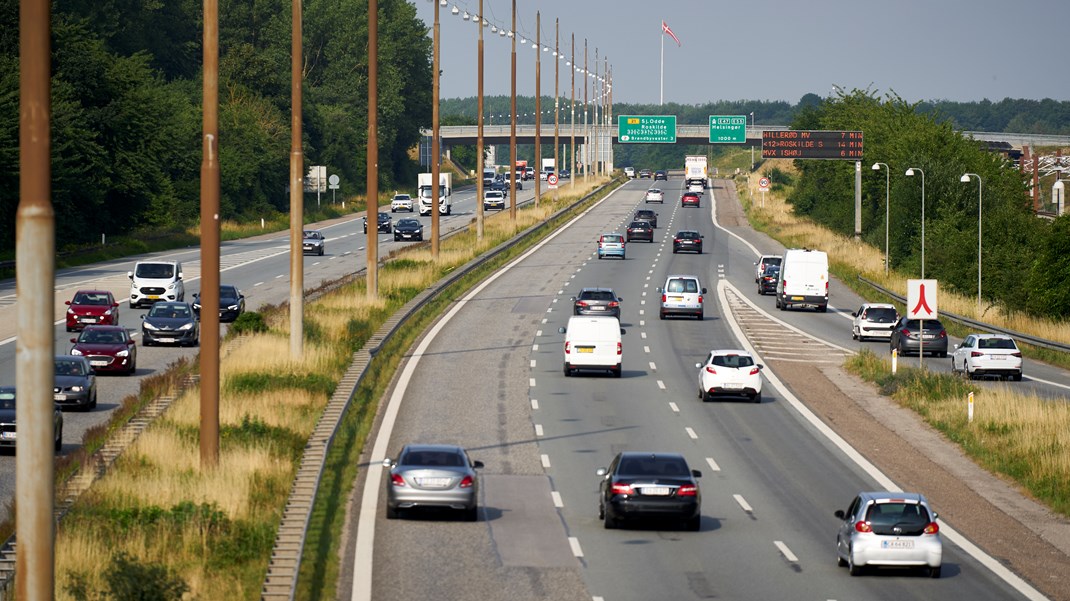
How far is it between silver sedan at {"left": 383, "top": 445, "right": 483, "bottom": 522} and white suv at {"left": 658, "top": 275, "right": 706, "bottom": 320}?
36.0 metres

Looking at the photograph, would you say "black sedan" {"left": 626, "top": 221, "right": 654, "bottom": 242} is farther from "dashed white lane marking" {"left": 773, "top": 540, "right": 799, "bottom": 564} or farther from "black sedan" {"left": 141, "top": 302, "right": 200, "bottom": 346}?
"dashed white lane marking" {"left": 773, "top": 540, "right": 799, "bottom": 564}

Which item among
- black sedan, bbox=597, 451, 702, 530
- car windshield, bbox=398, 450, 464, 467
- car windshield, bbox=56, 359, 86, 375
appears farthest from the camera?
car windshield, bbox=56, 359, 86, 375

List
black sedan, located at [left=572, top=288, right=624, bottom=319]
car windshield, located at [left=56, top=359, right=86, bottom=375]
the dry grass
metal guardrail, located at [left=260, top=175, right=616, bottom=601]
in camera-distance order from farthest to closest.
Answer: the dry grass < black sedan, located at [left=572, top=288, right=624, bottom=319] < car windshield, located at [left=56, top=359, right=86, bottom=375] < metal guardrail, located at [left=260, top=175, right=616, bottom=601]

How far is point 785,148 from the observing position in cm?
11100

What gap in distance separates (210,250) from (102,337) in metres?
20.5

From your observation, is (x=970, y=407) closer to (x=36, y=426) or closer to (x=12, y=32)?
(x=36, y=426)

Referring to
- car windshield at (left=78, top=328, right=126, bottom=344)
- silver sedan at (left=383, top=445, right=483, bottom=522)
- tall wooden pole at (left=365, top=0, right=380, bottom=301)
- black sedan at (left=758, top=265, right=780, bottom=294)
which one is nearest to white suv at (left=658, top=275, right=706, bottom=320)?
tall wooden pole at (left=365, top=0, right=380, bottom=301)

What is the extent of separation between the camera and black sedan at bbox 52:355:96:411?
1475 inches

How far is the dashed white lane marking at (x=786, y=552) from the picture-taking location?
77.3 feet

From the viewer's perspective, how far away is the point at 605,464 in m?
32.0

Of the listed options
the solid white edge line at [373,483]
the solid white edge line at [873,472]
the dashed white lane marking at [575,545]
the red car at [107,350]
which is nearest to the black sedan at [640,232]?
the solid white edge line at [873,472]

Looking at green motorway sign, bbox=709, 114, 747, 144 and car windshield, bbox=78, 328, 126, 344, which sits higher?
green motorway sign, bbox=709, 114, 747, 144

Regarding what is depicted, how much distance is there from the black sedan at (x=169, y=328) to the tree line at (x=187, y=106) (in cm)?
772

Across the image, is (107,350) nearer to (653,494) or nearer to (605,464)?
(605,464)
